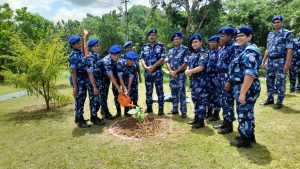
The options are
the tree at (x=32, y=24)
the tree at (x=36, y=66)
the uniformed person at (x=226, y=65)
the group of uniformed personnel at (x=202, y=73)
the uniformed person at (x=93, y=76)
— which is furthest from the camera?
the tree at (x=32, y=24)

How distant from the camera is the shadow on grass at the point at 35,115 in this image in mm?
7480

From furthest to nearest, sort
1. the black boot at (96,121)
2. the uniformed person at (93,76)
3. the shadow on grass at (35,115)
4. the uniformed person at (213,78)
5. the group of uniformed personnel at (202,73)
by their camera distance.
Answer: the shadow on grass at (35,115), the black boot at (96,121), the uniformed person at (93,76), the uniformed person at (213,78), the group of uniformed personnel at (202,73)

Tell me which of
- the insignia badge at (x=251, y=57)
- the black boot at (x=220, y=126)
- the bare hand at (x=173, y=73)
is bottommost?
the black boot at (x=220, y=126)

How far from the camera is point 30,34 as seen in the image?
62.4 ft

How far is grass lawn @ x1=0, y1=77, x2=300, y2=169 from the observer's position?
4.40m

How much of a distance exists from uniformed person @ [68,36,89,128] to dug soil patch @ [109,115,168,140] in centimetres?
83

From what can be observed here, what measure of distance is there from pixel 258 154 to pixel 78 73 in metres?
3.93

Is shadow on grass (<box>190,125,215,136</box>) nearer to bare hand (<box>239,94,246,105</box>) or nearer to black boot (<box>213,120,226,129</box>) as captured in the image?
black boot (<box>213,120,226,129</box>)

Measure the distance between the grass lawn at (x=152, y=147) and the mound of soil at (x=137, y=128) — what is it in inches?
7.2

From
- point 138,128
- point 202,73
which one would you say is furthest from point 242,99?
point 138,128

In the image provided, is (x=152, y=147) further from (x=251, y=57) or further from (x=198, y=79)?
(x=251, y=57)

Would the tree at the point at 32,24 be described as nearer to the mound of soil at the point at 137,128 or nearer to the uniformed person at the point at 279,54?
the mound of soil at the point at 137,128

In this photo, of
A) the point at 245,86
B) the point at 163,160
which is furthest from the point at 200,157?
the point at 245,86

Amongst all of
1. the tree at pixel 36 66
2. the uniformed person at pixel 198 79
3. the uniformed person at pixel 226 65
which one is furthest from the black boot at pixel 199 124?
the tree at pixel 36 66
